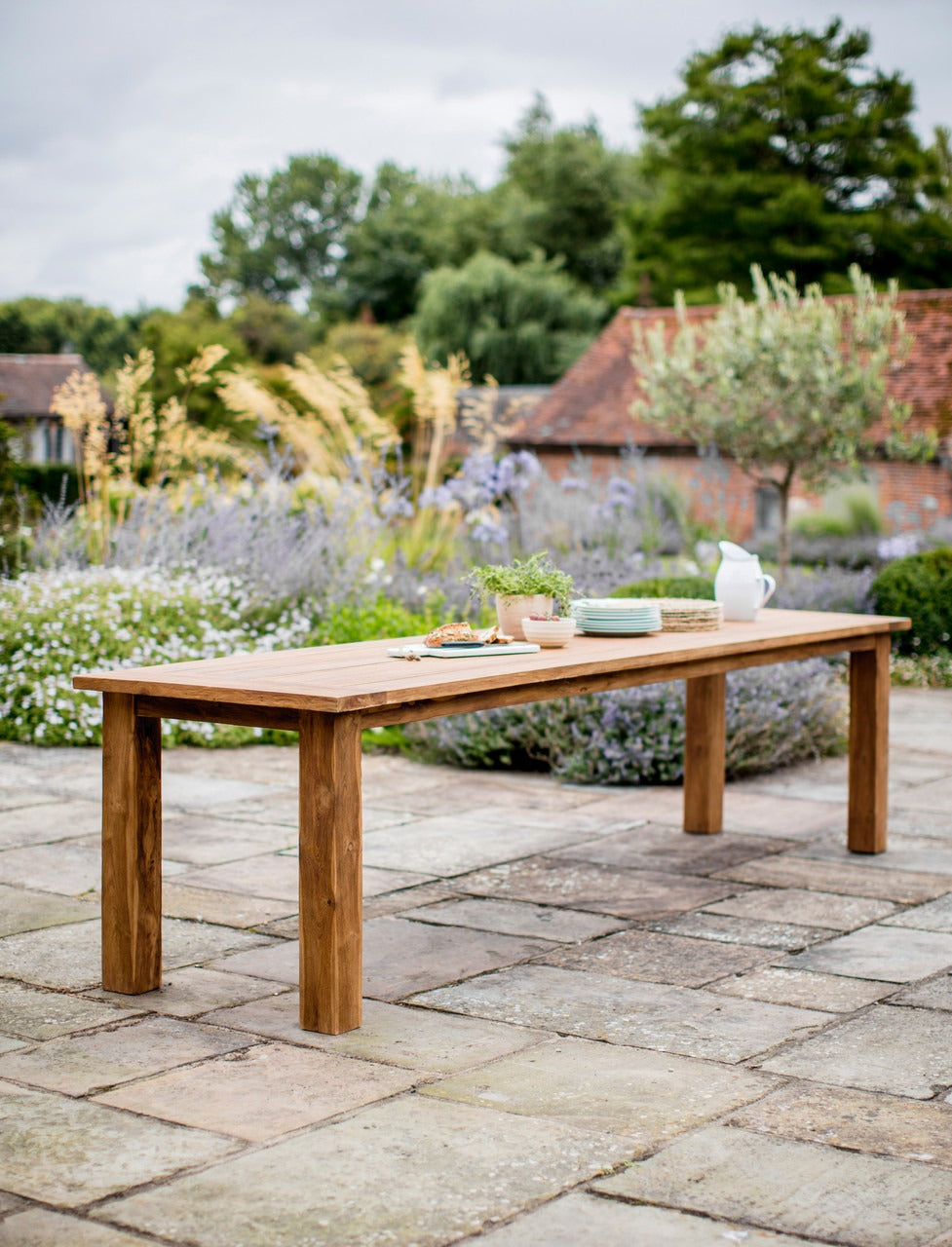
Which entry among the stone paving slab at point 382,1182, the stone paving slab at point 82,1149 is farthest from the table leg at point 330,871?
the stone paving slab at point 82,1149

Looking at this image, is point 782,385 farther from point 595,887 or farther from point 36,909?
point 36,909

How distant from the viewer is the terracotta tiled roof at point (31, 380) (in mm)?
36281

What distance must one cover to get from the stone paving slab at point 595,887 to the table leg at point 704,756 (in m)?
0.59

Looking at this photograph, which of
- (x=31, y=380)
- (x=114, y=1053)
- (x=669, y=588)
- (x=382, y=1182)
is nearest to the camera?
(x=382, y=1182)

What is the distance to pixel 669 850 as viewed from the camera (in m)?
4.91

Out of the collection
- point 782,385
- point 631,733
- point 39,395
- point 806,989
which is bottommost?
point 806,989

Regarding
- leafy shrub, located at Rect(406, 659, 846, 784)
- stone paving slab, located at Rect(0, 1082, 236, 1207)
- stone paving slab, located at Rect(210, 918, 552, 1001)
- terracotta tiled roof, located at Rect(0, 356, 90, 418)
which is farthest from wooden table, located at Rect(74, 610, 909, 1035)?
terracotta tiled roof, located at Rect(0, 356, 90, 418)

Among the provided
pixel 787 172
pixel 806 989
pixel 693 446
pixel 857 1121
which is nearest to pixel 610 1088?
pixel 857 1121

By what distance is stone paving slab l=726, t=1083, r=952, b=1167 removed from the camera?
250 cm

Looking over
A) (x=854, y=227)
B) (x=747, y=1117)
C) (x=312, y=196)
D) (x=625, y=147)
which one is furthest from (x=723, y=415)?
(x=312, y=196)

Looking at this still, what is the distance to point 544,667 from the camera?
3418mm

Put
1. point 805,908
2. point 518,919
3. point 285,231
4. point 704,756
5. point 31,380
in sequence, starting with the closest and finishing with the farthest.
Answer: point 518,919
point 805,908
point 704,756
point 31,380
point 285,231

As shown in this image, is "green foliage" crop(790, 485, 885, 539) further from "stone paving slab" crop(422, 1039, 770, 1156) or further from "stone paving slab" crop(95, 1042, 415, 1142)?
"stone paving slab" crop(95, 1042, 415, 1142)

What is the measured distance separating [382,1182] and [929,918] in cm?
229
